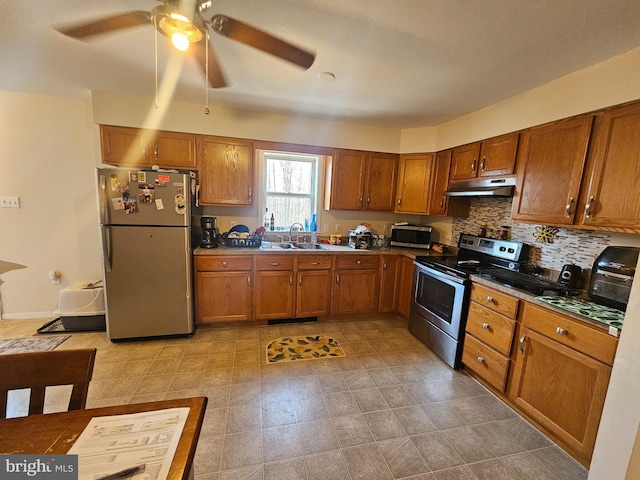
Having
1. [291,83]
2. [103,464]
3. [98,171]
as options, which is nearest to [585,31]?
[291,83]

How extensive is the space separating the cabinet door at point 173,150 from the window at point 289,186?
0.85 meters

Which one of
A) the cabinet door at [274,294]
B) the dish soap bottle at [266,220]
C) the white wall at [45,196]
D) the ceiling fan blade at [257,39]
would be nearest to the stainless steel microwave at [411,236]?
the cabinet door at [274,294]

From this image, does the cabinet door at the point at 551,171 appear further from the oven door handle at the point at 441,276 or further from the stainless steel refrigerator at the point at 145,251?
the stainless steel refrigerator at the point at 145,251

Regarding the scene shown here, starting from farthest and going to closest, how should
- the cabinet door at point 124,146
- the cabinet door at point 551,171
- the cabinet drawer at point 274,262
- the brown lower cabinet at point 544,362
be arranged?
the cabinet drawer at point 274,262 → the cabinet door at point 124,146 → the cabinet door at point 551,171 → the brown lower cabinet at point 544,362

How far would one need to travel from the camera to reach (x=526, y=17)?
138 centimetres

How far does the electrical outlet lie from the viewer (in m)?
2.85

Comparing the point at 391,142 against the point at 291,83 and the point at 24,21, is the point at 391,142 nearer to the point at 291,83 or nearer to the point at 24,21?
the point at 291,83

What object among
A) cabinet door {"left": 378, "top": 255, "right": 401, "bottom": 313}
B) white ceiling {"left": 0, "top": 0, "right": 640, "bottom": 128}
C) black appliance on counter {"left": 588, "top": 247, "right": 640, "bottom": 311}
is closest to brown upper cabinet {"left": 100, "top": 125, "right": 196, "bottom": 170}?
white ceiling {"left": 0, "top": 0, "right": 640, "bottom": 128}

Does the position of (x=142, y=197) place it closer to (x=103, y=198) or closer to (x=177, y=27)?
(x=103, y=198)

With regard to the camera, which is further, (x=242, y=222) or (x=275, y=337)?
(x=242, y=222)

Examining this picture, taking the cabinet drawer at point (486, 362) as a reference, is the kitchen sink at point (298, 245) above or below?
above

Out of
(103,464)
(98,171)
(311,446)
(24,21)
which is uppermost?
(24,21)

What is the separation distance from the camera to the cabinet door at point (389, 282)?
3.29m

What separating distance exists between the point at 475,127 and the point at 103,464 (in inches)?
132
